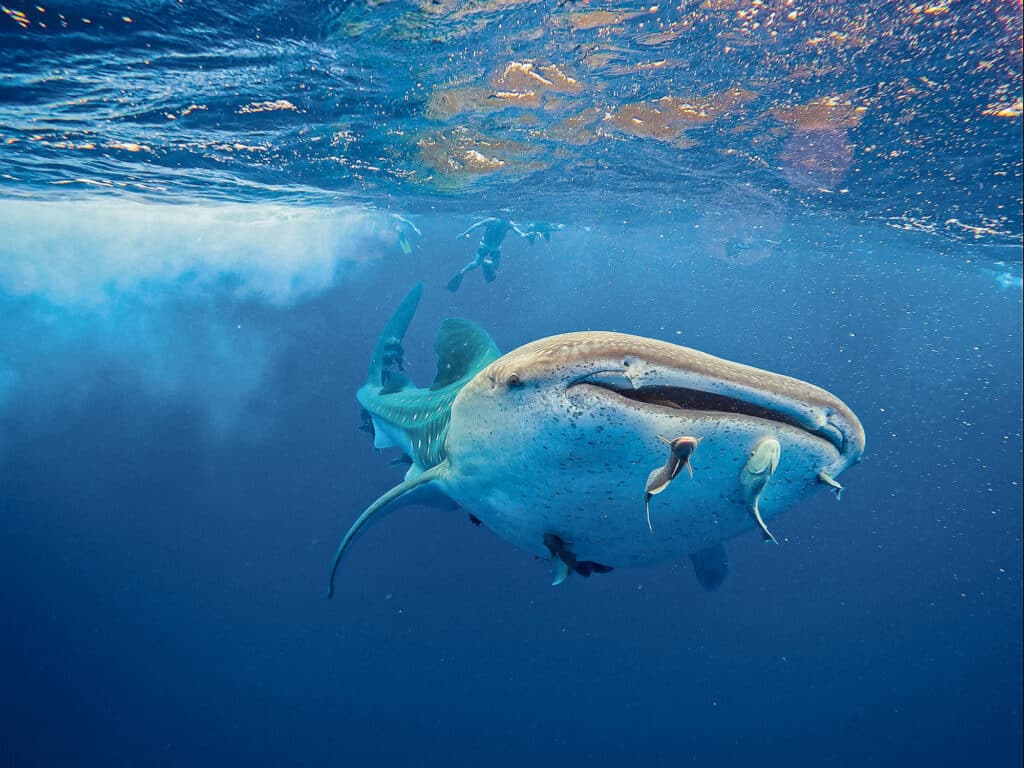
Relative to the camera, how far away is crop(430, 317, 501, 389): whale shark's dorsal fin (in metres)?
5.25

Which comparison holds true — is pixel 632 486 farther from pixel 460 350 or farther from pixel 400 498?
pixel 460 350

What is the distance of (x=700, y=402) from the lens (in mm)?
2008

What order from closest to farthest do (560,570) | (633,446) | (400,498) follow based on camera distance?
(633,446), (560,570), (400,498)

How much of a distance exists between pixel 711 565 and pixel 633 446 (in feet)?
9.48

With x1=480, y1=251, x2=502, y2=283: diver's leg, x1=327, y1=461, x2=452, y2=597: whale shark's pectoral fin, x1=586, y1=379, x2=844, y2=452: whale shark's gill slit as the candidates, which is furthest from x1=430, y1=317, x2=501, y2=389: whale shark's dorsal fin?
x1=480, y1=251, x2=502, y2=283: diver's leg

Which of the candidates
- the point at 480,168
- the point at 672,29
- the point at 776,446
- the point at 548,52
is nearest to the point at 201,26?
the point at 548,52

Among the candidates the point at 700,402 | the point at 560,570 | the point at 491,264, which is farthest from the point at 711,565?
the point at 491,264

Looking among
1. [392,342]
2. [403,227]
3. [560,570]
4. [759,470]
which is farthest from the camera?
[403,227]

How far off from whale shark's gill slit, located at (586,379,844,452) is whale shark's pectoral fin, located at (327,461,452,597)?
1.82 m

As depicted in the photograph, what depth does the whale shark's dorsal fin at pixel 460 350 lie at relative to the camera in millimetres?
5255

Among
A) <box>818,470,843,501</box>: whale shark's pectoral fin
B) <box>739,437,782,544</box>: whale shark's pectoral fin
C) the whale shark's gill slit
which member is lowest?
<box>818,470,843,501</box>: whale shark's pectoral fin

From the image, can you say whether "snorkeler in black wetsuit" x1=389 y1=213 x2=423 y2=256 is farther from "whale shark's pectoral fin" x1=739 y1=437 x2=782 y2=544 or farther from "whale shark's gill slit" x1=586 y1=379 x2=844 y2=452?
"whale shark's pectoral fin" x1=739 y1=437 x2=782 y2=544

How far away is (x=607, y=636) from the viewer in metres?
14.7

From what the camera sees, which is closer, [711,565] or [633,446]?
[633,446]
